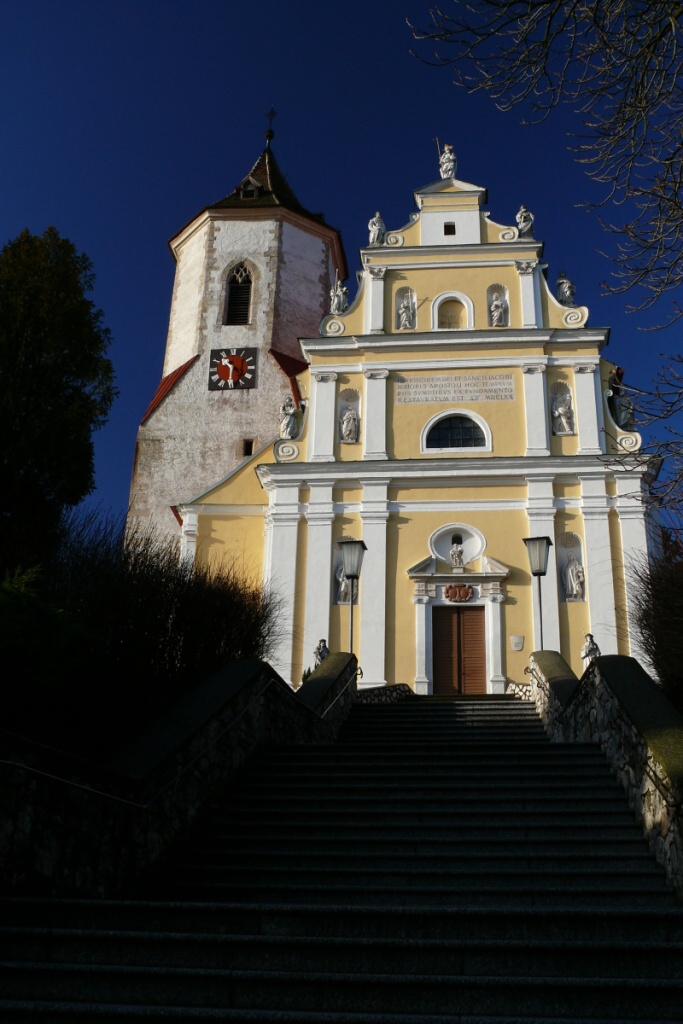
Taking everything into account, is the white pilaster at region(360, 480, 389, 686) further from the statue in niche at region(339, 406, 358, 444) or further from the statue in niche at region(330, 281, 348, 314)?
the statue in niche at region(330, 281, 348, 314)

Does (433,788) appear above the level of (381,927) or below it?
above

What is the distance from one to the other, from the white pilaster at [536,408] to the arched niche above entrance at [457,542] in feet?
7.11

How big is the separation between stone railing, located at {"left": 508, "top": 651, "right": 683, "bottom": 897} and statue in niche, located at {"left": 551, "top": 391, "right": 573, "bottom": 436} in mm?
10533

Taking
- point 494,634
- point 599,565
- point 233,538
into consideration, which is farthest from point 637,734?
point 233,538

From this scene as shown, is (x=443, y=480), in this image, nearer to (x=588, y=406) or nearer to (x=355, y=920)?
(x=588, y=406)

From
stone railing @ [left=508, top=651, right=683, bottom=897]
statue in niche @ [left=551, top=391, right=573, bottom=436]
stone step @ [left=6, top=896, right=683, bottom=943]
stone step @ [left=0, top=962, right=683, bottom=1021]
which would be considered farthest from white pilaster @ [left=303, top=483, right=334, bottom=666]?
stone step @ [left=0, top=962, right=683, bottom=1021]

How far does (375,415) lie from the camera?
20672 mm

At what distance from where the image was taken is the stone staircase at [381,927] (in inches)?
165

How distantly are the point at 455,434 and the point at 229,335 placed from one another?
8.99 meters

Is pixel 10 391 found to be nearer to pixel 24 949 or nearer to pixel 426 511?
pixel 24 949

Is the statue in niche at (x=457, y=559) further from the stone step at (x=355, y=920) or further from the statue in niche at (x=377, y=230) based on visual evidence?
the stone step at (x=355, y=920)

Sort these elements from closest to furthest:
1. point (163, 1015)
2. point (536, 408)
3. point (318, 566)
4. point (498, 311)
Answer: point (163, 1015), point (318, 566), point (536, 408), point (498, 311)

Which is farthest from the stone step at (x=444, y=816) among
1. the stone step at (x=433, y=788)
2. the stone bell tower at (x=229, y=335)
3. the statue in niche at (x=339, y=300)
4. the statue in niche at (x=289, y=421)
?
the stone bell tower at (x=229, y=335)

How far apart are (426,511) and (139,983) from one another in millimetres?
15847
